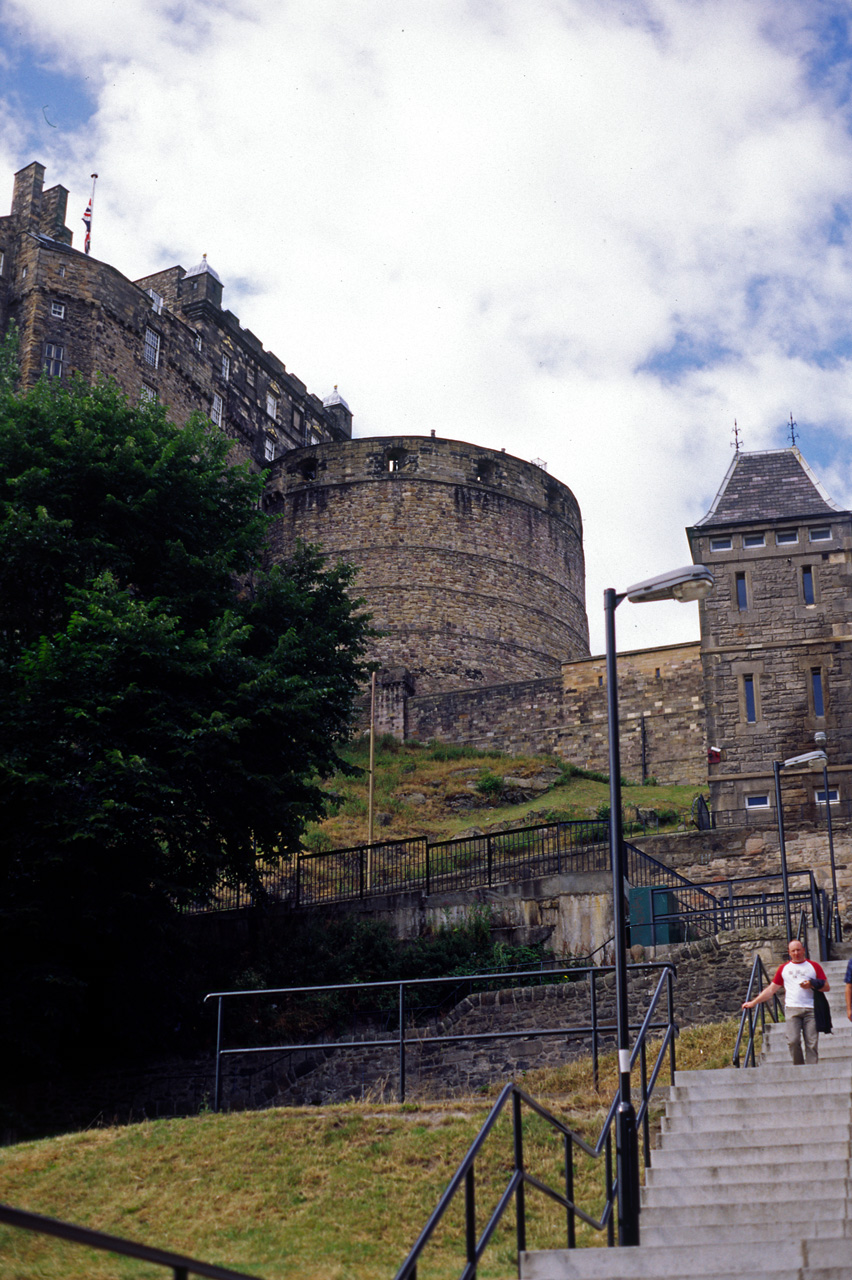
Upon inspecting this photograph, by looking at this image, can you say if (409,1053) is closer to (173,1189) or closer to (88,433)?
(173,1189)

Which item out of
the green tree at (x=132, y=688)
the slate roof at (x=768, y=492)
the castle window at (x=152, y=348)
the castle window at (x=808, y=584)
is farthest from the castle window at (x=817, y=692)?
the castle window at (x=152, y=348)

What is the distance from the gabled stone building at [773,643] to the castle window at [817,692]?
0.9 inches

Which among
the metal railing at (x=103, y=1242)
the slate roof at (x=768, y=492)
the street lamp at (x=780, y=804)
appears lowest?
the metal railing at (x=103, y=1242)

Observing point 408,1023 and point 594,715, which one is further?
point 594,715

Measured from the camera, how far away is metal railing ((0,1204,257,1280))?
4309 millimetres

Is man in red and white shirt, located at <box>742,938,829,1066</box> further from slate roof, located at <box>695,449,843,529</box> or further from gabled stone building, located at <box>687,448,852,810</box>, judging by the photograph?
slate roof, located at <box>695,449,843,529</box>

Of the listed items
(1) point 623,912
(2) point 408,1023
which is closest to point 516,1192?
(1) point 623,912

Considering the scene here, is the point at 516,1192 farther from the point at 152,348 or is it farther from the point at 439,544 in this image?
the point at 439,544

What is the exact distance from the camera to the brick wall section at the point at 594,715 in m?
38.9

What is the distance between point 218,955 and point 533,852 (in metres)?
5.90

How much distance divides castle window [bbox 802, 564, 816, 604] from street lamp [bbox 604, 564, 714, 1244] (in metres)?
19.6

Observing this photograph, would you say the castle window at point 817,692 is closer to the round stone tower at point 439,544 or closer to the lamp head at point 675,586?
the lamp head at point 675,586

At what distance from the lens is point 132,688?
719 inches

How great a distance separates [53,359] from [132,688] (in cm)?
2888
